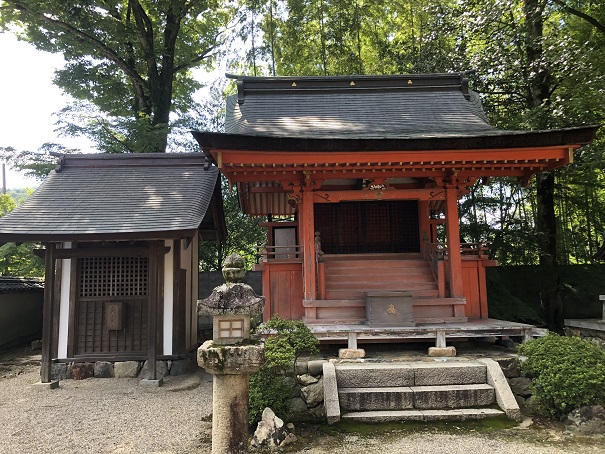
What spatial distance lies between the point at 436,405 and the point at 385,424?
2.56 feet

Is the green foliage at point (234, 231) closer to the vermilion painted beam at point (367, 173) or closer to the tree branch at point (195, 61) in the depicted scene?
the tree branch at point (195, 61)

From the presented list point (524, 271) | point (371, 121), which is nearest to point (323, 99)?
point (371, 121)

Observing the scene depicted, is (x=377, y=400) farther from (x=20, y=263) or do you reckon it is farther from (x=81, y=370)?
(x=20, y=263)

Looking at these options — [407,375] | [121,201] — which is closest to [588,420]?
[407,375]

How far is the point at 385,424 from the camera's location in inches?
190

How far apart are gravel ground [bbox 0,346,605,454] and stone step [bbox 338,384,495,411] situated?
39cm

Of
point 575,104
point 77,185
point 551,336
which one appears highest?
point 575,104

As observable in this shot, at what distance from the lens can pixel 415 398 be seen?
16.7 ft

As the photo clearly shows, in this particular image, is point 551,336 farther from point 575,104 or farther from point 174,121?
point 174,121

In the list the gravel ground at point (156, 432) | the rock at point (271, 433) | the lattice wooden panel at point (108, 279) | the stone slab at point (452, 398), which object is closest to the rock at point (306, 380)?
the gravel ground at point (156, 432)

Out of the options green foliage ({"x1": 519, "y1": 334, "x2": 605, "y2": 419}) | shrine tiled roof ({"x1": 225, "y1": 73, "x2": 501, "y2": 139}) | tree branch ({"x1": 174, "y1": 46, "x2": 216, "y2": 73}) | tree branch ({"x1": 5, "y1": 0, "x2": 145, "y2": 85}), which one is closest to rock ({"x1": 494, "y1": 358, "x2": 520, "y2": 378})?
green foliage ({"x1": 519, "y1": 334, "x2": 605, "y2": 419})

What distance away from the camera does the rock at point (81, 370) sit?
7527 mm

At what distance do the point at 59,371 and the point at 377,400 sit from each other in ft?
20.6

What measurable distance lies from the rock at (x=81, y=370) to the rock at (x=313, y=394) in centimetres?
488
